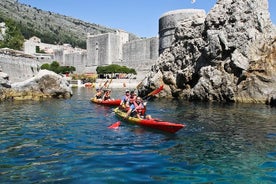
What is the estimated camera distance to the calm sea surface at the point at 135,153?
747 centimetres

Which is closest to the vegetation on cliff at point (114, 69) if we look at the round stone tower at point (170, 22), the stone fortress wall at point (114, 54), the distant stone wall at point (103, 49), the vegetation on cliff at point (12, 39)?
the stone fortress wall at point (114, 54)

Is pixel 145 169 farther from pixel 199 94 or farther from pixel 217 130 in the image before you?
pixel 199 94

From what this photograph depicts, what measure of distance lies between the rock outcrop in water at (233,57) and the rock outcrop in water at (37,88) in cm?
1115

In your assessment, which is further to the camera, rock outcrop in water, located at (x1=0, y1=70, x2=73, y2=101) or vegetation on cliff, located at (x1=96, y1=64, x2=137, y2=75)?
vegetation on cliff, located at (x1=96, y1=64, x2=137, y2=75)

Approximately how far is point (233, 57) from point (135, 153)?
18996 mm

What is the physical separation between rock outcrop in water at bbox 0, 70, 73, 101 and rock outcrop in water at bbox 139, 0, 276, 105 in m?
11.1

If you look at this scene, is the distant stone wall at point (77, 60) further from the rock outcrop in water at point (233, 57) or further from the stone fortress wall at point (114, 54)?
the rock outcrop in water at point (233, 57)

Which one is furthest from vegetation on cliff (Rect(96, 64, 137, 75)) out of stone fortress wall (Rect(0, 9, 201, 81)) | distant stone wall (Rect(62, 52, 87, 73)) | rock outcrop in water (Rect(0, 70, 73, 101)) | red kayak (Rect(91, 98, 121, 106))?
red kayak (Rect(91, 98, 121, 106))

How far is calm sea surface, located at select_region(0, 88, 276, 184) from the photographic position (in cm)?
747

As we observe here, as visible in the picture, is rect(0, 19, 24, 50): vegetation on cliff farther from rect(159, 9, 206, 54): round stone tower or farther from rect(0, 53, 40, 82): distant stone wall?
rect(159, 9, 206, 54): round stone tower

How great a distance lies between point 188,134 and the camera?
12445mm

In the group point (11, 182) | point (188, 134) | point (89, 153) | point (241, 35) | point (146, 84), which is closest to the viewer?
point (11, 182)

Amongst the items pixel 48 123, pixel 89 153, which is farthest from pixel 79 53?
pixel 89 153

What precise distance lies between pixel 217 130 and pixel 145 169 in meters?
6.20
